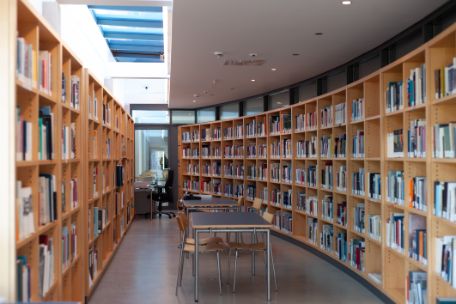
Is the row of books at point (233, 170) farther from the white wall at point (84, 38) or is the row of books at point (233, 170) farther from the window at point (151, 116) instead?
the window at point (151, 116)

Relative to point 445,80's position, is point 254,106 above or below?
above

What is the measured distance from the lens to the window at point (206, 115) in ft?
48.9

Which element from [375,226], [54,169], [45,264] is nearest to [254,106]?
[375,226]

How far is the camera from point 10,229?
2.84 m

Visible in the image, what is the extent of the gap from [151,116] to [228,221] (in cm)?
1019

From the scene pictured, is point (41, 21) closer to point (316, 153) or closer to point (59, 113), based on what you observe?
point (59, 113)

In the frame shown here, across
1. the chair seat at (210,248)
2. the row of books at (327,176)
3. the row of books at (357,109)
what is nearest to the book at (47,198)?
the chair seat at (210,248)

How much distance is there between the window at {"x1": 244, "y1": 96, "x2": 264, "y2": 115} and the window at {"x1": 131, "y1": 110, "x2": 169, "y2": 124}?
12.4 ft

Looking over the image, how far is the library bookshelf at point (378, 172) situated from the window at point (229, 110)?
2396 mm

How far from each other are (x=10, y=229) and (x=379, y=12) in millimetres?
4076

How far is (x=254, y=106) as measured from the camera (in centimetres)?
1229

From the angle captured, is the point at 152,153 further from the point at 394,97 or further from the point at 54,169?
the point at 54,169

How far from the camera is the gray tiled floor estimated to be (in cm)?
571

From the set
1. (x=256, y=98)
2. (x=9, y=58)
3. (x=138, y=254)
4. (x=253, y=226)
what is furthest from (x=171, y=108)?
(x=9, y=58)
